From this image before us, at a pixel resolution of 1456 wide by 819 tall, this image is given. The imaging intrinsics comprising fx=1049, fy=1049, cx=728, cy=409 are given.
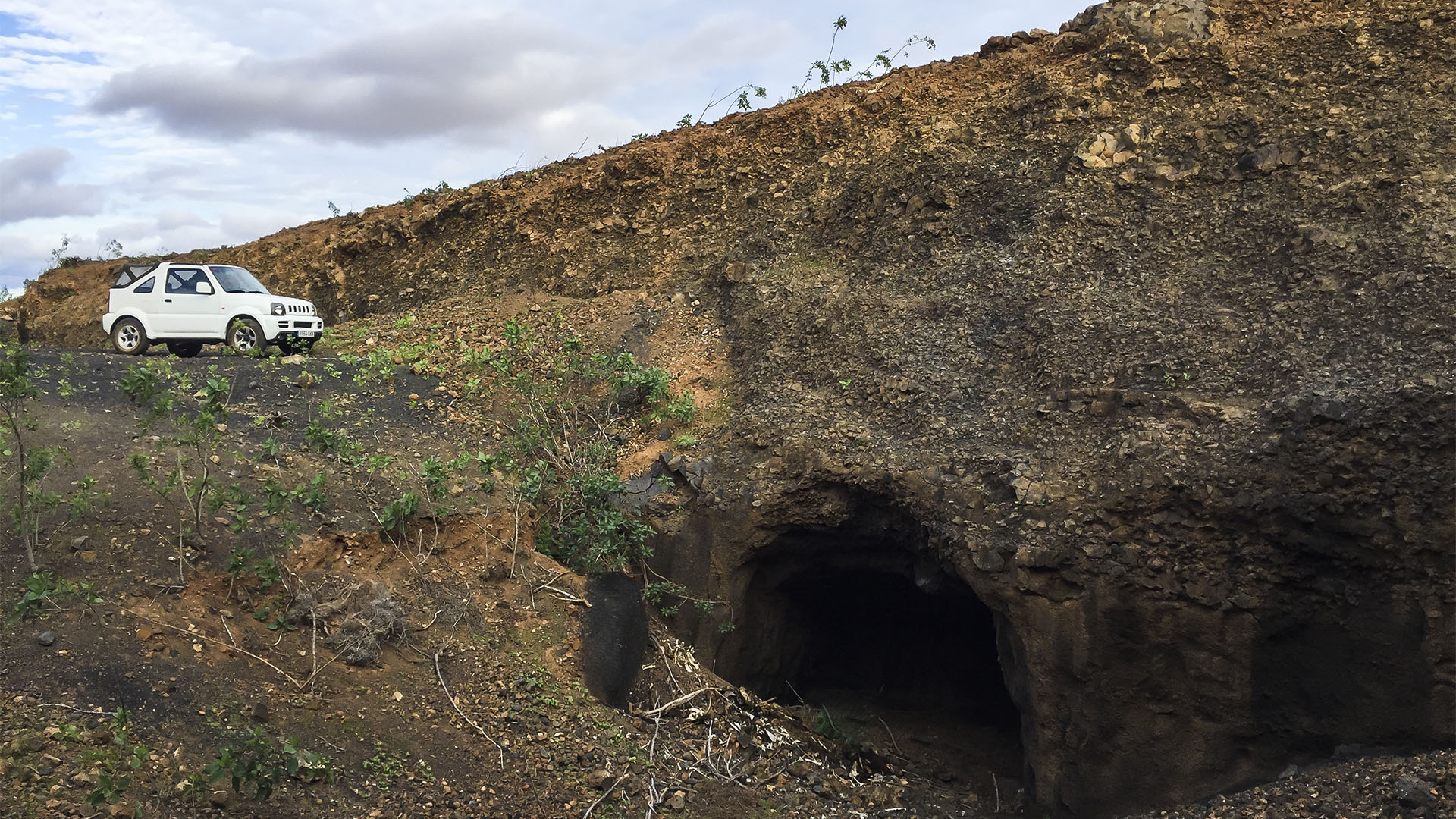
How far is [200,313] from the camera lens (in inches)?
475

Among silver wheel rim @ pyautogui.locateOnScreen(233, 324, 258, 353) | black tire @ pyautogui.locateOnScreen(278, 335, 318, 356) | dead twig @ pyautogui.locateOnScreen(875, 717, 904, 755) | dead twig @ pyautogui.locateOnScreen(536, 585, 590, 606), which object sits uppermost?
silver wheel rim @ pyautogui.locateOnScreen(233, 324, 258, 353)

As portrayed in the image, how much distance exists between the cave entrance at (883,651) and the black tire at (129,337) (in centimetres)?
814

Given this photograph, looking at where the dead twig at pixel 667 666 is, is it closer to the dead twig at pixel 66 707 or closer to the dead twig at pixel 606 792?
the dead twig at pixel 606 792

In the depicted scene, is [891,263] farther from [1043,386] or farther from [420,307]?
[420,307]

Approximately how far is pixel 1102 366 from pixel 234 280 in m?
9.72

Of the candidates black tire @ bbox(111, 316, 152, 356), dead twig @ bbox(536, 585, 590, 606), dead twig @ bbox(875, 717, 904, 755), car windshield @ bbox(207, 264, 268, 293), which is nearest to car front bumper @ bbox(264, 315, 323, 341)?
car windshield @ bbox(207, 264, 268, 293)

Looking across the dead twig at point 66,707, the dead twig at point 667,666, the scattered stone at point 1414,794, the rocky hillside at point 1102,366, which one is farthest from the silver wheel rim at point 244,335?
the scattered stone at point 1414,794

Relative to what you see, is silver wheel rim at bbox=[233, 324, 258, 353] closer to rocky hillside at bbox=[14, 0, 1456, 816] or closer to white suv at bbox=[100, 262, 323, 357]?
white suv at bbox=[100, 262, 323, 357]

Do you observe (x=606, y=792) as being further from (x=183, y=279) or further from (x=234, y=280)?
(x=183, y=279)

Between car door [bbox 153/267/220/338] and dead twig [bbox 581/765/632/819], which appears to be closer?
dead twig [bbox 581/765/632/819]

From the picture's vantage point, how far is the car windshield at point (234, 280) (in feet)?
40.0

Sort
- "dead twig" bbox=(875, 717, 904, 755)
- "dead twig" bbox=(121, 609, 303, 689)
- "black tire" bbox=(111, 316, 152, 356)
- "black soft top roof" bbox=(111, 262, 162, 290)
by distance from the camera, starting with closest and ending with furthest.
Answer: "dead twig" bbox=(121, 609, 303, 689), "dead twig" bbox=(875, 717, 904, 755), "black tire" bbox=(111, 316, 152, 356), "black soft top roof" bbox=(111, 262, 162, 290)

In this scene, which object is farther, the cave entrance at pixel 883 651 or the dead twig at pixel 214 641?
the cave entrance at pixel 883 651

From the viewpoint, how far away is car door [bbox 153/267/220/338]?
1205 cm
